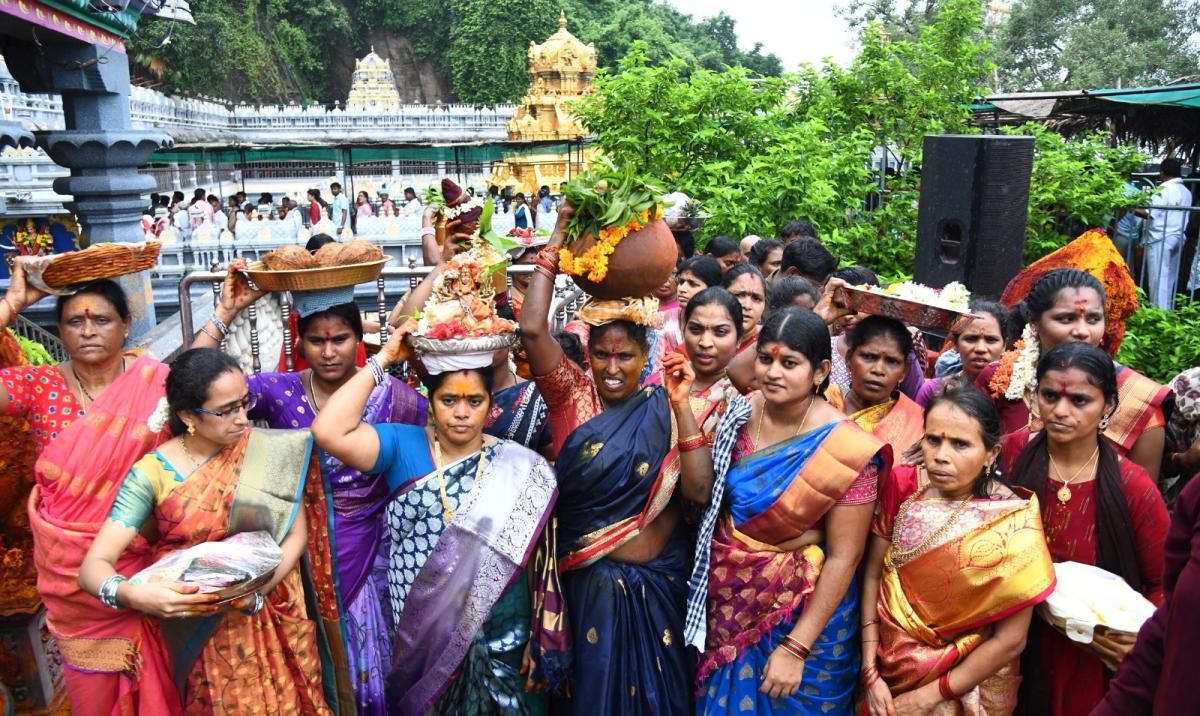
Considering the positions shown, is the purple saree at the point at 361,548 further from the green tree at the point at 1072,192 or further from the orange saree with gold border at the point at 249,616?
the green tree at the point at 1072,192

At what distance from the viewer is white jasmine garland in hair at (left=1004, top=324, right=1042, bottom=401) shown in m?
3.56

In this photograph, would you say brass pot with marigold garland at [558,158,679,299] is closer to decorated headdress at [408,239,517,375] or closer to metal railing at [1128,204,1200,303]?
decorated headdress at [408,239,517,375]

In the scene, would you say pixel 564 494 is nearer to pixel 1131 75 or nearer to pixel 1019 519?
pixel 1019 519

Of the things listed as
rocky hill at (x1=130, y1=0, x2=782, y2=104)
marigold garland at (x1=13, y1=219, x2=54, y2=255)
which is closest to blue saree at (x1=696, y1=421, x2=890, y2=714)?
marigold garland at (x1=13, y1=219, x2=54, y2=255)

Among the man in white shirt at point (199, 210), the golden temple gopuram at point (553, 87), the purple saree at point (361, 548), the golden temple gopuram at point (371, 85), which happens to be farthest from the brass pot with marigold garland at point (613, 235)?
the golden temple gopuram at point (371, 85)

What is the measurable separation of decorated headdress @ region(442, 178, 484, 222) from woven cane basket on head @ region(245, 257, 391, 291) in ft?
3.53

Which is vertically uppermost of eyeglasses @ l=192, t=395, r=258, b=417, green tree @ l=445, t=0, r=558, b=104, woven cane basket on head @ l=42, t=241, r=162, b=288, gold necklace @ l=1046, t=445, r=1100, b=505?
green tree @ l=445, t=0, r=558, b=104

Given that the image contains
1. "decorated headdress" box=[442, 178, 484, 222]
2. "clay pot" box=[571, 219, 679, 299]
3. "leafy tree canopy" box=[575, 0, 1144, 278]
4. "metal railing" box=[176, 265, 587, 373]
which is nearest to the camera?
"clay pot" box=[571, 219, 679, 299]

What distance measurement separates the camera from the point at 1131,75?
29891 millimetres

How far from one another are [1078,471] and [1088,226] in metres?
5.89

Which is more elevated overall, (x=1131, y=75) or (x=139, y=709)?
(x=1131, y=75)

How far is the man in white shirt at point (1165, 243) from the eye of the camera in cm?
803

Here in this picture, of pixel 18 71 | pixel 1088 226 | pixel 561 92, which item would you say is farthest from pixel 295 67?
pixel 1088 226

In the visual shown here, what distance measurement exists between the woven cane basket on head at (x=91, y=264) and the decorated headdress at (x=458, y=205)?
58.6 inches
